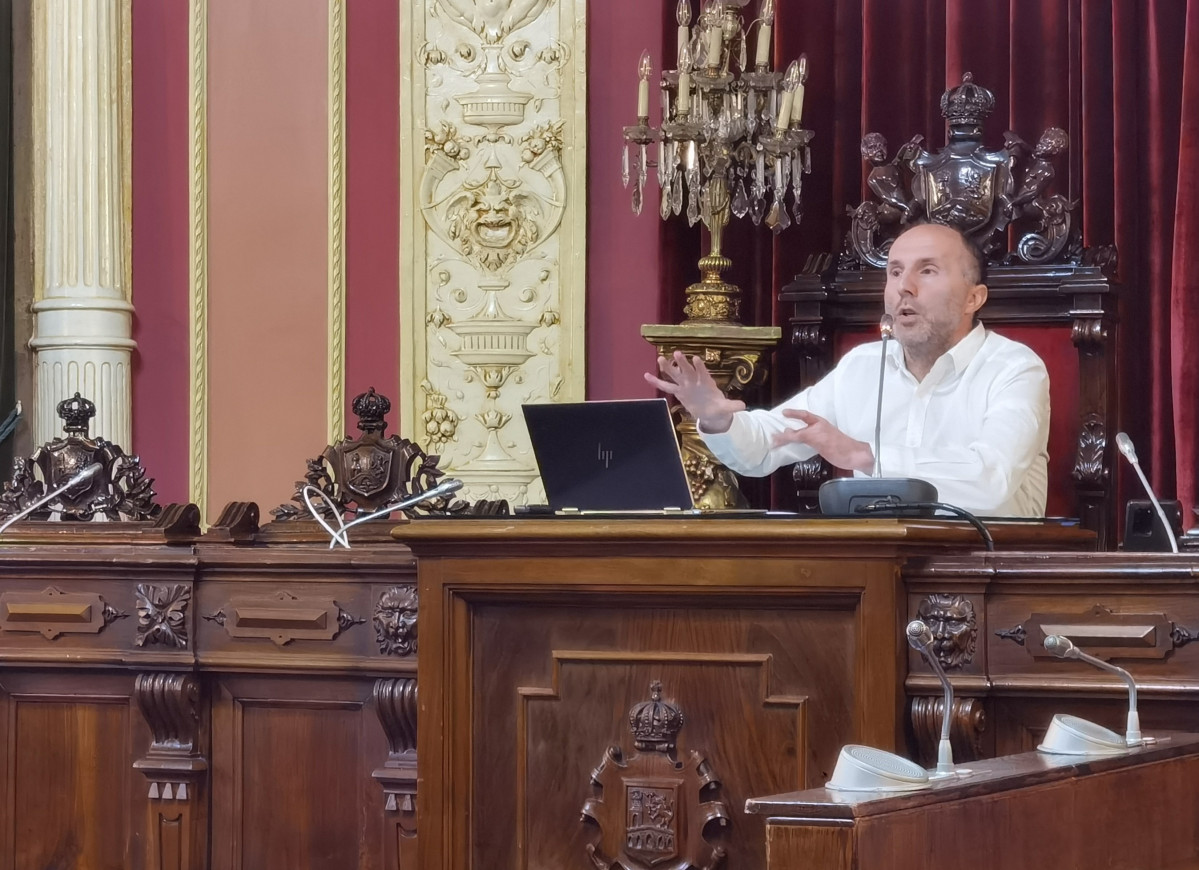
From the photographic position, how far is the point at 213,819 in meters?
2.85

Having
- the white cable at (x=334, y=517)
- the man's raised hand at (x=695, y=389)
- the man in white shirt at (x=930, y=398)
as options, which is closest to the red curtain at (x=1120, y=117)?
the man in white shirt at (x=930, y=398)

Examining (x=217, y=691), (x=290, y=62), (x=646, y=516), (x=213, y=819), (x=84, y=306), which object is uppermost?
(x=290, y=62)

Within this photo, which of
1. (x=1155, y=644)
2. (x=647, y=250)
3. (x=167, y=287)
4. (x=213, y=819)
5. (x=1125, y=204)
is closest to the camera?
(x=1155, y=644)

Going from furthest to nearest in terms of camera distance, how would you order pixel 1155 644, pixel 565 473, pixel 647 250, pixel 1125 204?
pixel 647 250, pixel 1125 204, pixel 565 473, pixel 1155 644

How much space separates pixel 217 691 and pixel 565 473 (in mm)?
769

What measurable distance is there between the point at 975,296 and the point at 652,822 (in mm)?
1587

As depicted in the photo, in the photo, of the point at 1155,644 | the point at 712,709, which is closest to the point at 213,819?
the point at 712,709

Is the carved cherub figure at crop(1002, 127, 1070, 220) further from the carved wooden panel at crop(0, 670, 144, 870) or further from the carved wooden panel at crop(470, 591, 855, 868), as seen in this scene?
the carved wooden panel at crop(0, 670, 144, 870)

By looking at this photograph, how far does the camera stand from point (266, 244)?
447 cm

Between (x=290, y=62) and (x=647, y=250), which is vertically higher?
(x=290, y=62)

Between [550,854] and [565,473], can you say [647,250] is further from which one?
[550,854]

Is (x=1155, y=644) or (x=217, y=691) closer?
(x=1155, y=644)

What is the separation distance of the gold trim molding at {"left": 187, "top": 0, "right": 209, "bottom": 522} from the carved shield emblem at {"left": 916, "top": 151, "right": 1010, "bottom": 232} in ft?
6.20

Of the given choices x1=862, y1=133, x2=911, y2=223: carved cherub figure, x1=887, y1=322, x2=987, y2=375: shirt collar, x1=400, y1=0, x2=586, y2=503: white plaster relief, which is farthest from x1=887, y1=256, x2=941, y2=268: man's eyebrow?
x1=400, y1=0, x2=586, y2=503: white plaster relief
